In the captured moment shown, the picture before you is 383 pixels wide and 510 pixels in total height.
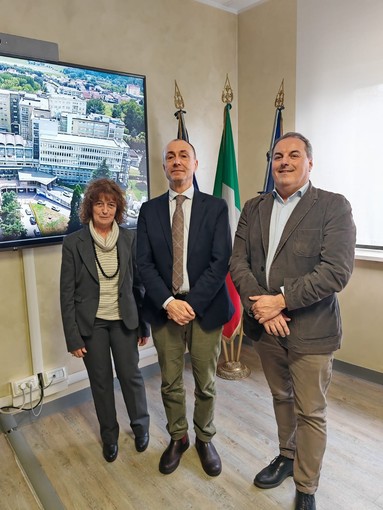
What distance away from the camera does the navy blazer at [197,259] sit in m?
1.79

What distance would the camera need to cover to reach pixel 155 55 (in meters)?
2.70

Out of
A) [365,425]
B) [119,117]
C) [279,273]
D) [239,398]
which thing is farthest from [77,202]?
[365,425]

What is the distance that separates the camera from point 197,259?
71.3 inches

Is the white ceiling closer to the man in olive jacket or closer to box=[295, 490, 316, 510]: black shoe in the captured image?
the man in olive jacket

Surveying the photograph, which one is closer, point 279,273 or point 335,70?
point 279,273

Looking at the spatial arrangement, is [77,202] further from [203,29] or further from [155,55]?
[203,29]

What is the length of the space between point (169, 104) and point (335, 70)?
1170 millimetres

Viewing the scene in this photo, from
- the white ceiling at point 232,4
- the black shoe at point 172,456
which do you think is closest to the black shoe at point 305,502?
the black shoe at point 172,456

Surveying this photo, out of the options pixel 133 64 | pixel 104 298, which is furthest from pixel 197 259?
pixel 133 64

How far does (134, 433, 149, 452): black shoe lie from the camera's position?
2076mm

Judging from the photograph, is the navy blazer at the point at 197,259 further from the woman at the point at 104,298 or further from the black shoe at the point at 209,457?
the black shoe at the point at 209,457

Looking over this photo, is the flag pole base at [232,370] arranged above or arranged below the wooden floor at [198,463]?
above

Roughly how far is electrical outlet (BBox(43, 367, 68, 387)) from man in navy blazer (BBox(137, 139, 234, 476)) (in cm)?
85

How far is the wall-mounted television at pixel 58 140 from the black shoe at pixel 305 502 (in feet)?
5.84
